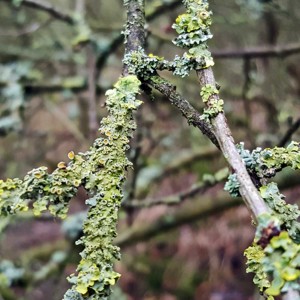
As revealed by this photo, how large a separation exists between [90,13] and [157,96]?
3.40 feet

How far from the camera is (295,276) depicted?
1.42ft

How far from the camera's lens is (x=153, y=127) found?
3.22m

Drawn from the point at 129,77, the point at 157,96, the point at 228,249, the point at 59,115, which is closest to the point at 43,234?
the point at 228,249

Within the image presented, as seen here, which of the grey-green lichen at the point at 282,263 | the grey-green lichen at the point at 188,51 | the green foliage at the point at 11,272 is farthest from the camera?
the green foliage at the point at 11,272

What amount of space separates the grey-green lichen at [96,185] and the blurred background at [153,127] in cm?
88

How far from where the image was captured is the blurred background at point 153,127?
6.44 feet

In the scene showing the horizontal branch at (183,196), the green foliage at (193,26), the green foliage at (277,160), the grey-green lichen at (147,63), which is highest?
the horizontal branch at (183,196)

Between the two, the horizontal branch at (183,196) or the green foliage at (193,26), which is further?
the horizontal branch at (183,196)

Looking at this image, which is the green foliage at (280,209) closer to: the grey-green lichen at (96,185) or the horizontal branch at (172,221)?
the grey-green lichen at (96,185)

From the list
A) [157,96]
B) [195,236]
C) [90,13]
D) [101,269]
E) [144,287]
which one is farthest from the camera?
[195,236]

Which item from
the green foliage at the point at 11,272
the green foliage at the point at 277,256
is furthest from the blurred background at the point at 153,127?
the green foliage at the point at 277,256

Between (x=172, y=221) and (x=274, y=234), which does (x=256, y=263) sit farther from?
(x=172, y=221)

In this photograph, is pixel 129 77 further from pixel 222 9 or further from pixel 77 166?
pixel 222 9

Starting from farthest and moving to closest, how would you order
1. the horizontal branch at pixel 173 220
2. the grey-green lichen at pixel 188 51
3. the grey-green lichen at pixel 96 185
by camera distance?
the horizontal branch at pixel 173 220
the grey-green lichen at pixel 188 51
the grey-green lichen at pixel 96 185
